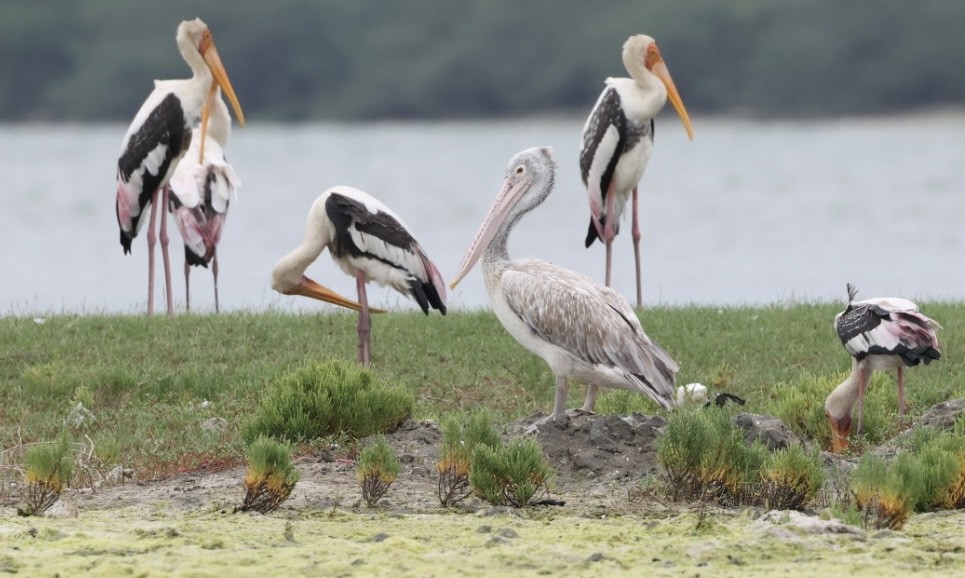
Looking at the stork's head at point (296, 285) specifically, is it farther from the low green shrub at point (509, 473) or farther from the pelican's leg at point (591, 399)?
the low green shrub at point (509, 473)

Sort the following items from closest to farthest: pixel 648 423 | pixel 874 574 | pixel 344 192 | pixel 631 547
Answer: pixel 874 574
pixel 631 547
pixel 648 423
pixel 344 192

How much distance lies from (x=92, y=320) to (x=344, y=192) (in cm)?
227

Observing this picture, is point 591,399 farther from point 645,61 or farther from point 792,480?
point 645,61

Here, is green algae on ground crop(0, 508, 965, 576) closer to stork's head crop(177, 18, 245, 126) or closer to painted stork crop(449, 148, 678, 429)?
painted stork crop(449, 148, 678, 429)

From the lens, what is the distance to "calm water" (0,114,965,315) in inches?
1072

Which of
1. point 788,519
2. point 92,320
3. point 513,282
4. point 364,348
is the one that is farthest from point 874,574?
point 92,320

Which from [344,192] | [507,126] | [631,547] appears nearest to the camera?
[631,547]

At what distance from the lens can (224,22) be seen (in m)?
75.7

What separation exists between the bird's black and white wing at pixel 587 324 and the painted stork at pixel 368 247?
109 inches

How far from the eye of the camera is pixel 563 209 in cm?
4675

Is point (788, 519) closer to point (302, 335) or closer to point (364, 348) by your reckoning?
point (364, 348)

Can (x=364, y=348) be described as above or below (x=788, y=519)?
above

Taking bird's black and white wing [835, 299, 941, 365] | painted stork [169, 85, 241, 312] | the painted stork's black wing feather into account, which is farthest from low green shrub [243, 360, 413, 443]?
the painted stork's black wing feather

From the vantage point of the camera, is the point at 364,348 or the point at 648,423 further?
the point at 364,348
